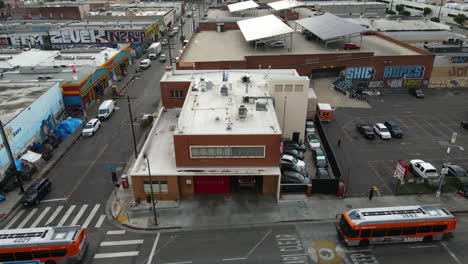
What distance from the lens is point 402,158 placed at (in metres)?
39.7

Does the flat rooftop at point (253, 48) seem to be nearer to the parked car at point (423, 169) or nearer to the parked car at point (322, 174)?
the parked car at point (322, 174)

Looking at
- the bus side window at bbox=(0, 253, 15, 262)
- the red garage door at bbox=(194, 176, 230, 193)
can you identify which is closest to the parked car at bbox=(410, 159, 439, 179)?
the red garage door at bbox=(194, 176, 230, 193)

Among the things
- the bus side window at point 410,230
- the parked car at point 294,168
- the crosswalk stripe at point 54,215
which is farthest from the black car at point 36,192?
the bus side window at point 410,230

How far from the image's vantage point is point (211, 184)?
32469 mm

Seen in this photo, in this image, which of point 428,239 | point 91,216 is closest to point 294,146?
point 428,239

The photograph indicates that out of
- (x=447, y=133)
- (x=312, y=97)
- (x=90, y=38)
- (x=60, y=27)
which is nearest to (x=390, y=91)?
(x=447, y=133)

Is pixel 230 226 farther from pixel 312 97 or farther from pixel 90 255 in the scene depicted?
pixel 312 97

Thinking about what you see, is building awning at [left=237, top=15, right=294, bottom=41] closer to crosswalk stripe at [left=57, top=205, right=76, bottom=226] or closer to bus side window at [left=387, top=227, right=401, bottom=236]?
crosswalk stripe at [left=57, top=205, right=76, bottom=226]

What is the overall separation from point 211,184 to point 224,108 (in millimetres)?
8318

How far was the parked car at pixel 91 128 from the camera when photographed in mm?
45625

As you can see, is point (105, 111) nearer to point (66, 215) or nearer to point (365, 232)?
point (66, 215)

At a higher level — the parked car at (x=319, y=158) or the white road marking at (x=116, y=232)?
the parked car at (x=319, y=158)

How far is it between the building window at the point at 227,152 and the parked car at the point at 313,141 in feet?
42.7

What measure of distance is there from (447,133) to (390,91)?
1746 centimetres
